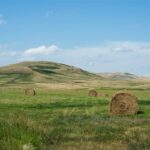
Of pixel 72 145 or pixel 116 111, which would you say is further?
pixel 116 111

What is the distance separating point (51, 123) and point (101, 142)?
6.19 m

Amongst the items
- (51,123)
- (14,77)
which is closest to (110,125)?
(51,123)

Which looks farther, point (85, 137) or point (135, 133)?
point (135, 133)

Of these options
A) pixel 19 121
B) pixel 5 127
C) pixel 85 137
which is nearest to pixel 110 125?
pixel 85 137

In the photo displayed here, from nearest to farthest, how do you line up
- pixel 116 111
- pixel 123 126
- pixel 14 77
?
pixel 123 126, pixel 116 111, pixel 14 77

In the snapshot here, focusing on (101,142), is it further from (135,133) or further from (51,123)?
(51,123)

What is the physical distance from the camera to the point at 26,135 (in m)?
14.3

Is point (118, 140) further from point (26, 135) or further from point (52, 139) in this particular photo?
point (26, 135)

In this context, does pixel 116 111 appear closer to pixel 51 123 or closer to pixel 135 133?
pixel 51 123

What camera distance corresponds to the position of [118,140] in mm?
16547

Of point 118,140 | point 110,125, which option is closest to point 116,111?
point 110,125

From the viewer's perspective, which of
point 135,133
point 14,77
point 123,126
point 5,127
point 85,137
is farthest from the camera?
point 14,77

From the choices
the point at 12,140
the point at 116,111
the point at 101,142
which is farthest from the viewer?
the point at 116,111

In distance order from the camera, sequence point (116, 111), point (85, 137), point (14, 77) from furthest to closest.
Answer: point (14, 77) → point (116, 111) → point (85, 137)
